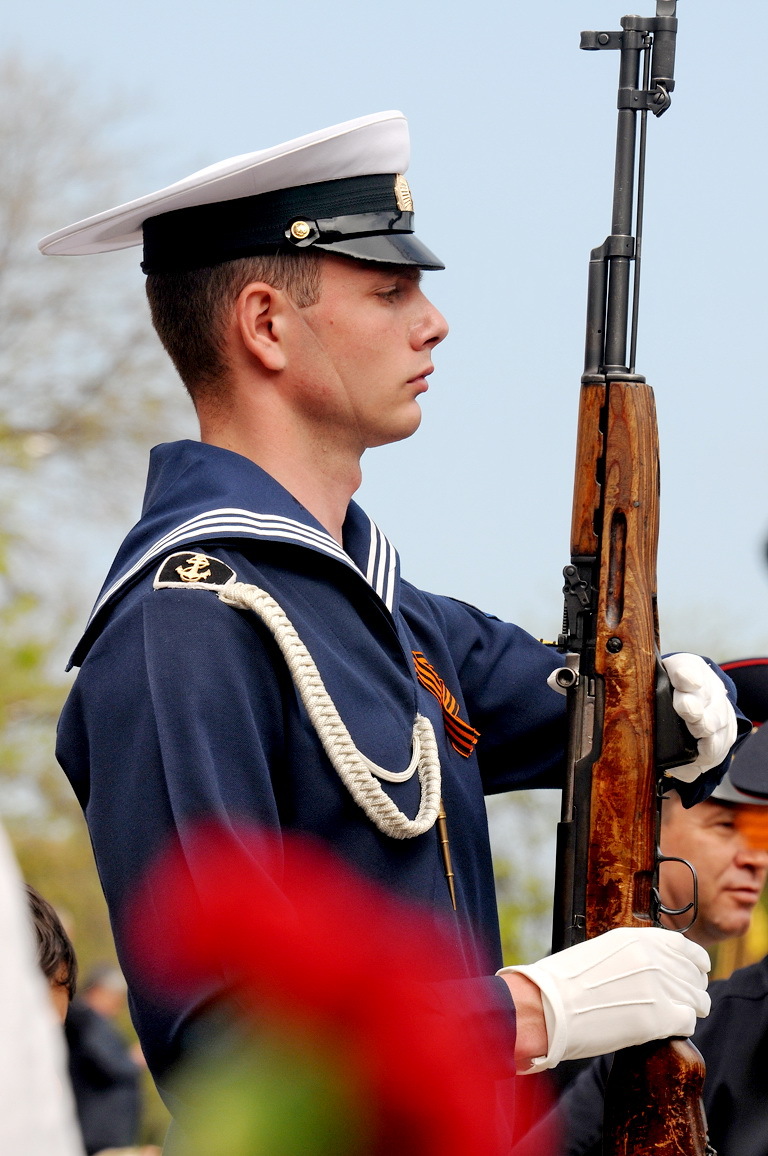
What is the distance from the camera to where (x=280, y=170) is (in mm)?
2678

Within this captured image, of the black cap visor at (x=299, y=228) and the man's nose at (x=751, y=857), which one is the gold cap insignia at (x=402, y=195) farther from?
the man's nose at (x=751, y=857)

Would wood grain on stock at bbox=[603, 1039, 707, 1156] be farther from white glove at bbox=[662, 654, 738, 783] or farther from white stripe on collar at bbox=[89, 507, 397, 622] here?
white stripe on collar at bbox=[89, 507, 397, 622]

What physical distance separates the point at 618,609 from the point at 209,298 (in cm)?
91

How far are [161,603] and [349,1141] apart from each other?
1.44 metres

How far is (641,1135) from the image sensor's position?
254cm

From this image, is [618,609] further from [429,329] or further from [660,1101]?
[660,1101]

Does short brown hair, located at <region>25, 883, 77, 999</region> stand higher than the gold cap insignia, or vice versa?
the gold cap insignia

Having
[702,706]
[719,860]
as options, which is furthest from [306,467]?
[719,860]

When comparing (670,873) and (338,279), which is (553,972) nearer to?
(338,279)

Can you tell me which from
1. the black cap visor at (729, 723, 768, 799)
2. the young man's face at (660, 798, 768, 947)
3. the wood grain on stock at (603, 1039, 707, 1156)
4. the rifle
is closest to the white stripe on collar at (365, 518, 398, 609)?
the rifle

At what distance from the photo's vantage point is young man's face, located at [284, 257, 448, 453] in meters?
2.67

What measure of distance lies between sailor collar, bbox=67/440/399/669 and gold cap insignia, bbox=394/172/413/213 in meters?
0.55

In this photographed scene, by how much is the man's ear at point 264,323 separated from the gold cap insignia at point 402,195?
289 mm

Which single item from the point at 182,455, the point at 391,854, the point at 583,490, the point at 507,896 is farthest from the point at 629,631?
the point at 507,896
